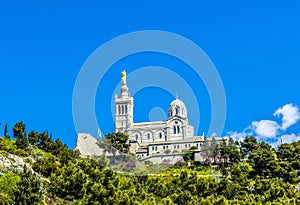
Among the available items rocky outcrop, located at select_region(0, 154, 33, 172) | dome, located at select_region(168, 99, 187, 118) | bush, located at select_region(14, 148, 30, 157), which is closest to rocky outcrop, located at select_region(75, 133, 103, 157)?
bush, located at select_region(14, 148, 30, 157)

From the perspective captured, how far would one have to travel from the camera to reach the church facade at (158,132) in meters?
83.1

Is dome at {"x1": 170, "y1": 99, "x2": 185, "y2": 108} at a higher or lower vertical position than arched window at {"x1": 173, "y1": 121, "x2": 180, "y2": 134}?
higher

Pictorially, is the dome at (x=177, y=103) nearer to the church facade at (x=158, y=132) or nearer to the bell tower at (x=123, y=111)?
the church facade at (x=158, y=132)

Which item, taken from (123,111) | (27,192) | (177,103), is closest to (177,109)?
(177,103)

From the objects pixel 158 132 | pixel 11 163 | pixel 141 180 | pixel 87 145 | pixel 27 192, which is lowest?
pixel 27 192

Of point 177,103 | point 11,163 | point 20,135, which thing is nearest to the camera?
point 11,163

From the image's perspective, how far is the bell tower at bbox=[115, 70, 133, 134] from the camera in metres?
102

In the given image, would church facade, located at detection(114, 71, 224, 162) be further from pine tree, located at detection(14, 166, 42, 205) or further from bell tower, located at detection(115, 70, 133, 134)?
pine tree, located at detection(14, 166, 42, 205)

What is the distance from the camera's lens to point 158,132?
95438 millimetres

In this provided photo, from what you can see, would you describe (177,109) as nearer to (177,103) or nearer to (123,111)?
(177,103)

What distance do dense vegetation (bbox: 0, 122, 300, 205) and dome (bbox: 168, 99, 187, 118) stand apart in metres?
22.5

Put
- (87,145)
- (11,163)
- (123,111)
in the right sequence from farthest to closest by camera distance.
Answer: (123,111) → (87,145) → (11,163)

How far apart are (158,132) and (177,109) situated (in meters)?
6.49

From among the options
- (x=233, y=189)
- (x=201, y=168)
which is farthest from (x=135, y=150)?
(x=233, y=189)
